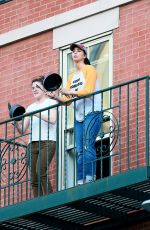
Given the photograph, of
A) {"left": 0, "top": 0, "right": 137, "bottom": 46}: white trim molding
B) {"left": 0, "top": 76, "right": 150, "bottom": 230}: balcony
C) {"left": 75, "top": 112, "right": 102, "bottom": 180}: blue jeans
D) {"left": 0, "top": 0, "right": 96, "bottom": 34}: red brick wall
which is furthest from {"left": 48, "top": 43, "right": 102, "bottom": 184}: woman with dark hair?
{"left": 0, "top": 0, "right": 96, "bottom": 34}: red brick wall

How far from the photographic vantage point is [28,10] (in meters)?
24.9

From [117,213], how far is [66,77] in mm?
2847

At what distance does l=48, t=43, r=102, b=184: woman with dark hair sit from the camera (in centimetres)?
2173

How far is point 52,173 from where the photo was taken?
23.2m

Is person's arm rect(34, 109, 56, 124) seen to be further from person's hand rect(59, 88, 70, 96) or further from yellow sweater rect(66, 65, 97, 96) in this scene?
yellow sweater rect(66, 65, 97, 96)

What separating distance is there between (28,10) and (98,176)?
135 inches

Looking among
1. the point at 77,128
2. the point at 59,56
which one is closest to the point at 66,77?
the point at 59,56

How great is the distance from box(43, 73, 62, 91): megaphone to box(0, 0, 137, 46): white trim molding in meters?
2.07

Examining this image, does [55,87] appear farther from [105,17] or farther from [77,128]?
[105,17]

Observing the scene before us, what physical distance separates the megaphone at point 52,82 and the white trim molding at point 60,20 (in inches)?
81.3

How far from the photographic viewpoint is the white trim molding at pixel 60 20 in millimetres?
23656

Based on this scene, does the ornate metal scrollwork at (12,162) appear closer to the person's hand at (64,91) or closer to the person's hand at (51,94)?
the person's hand at (51,94)

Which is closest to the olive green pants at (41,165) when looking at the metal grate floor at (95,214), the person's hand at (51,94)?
the metal grate floor at (95,214)

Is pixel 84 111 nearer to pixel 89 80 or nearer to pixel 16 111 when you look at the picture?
pixel 89 80
